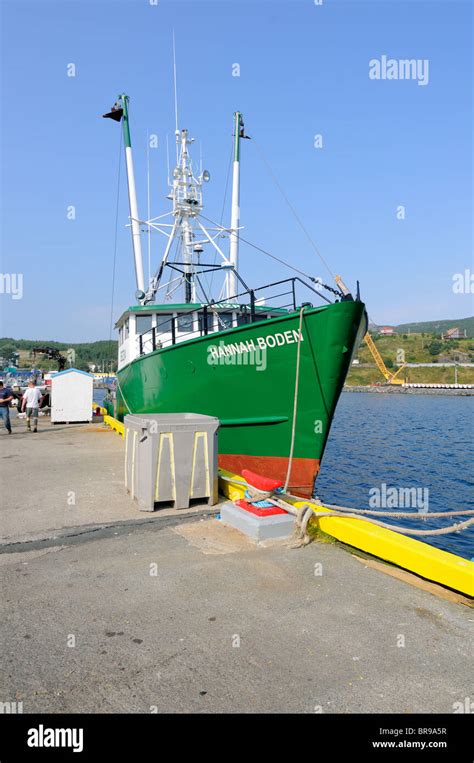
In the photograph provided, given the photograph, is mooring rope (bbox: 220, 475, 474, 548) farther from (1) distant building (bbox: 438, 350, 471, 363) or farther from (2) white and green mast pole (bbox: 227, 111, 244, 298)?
(1) distant building (bbox: 438, 350, 471, 363)

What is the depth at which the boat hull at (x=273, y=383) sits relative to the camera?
8.27m

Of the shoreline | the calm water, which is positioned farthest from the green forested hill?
the calm water

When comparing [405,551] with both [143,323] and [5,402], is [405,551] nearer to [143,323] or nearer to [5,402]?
[143,323]

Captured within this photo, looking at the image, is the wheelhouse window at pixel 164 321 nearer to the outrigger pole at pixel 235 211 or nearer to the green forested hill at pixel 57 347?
the outrigger pole at pixel 235 211

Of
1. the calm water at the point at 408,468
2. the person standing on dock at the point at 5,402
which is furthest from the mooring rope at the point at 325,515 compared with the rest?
Result: the person standing on dock at the point at 5,402

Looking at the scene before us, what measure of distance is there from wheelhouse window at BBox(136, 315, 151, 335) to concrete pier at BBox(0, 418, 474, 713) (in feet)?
28.1

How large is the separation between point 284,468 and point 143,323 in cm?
646

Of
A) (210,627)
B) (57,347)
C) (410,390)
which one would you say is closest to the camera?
(210,627)

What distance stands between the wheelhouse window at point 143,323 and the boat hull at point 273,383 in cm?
299

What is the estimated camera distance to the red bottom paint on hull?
8836mm

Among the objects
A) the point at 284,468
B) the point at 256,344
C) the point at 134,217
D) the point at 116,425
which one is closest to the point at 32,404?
the point at 116,425

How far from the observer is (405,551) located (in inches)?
169
